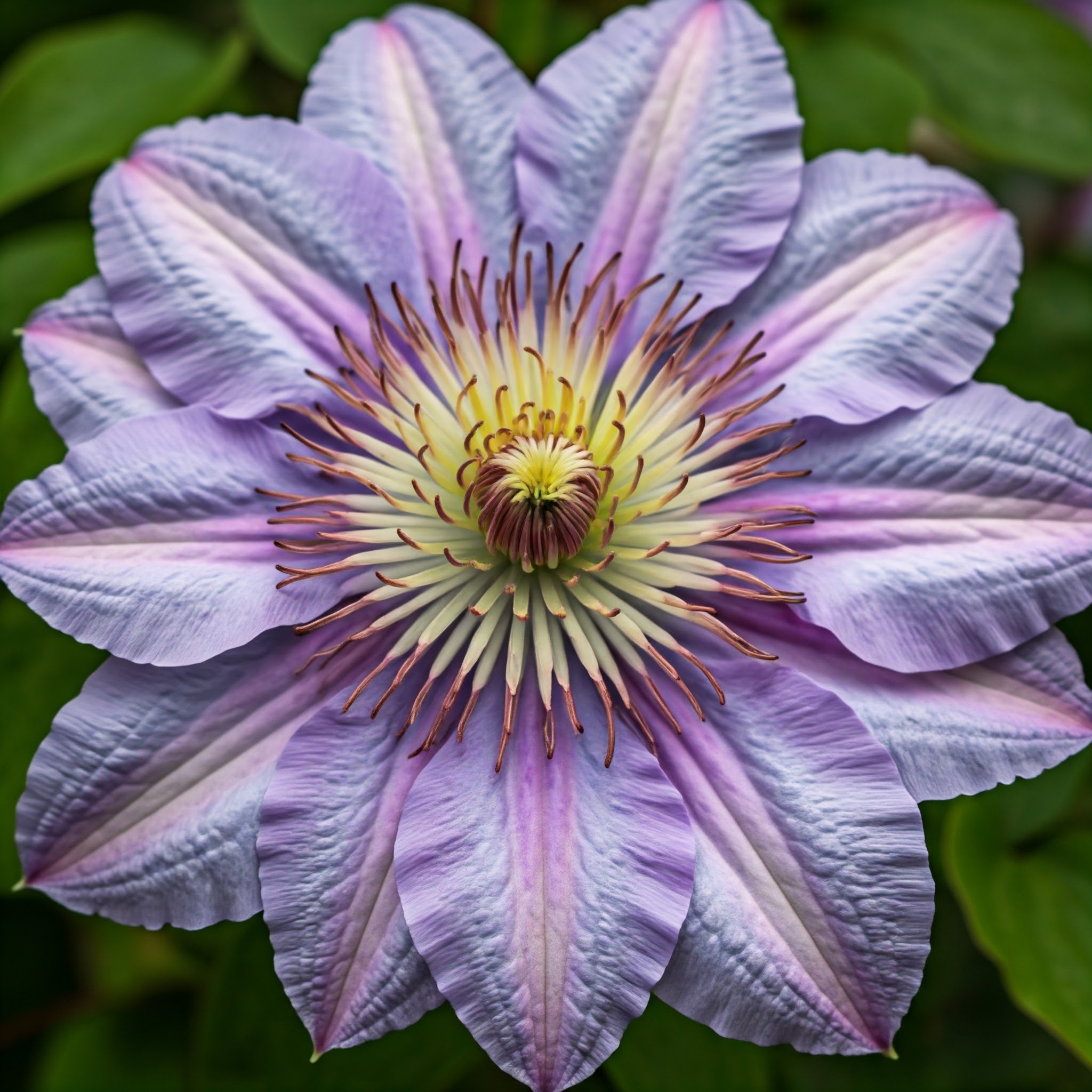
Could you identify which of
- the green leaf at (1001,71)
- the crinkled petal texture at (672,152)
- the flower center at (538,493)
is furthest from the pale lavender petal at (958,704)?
the green leaf at (1001,71)

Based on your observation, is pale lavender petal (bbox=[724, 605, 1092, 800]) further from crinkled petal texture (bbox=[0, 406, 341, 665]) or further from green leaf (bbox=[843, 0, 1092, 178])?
green leaf (bbox=[843, 0, 1092, 178])

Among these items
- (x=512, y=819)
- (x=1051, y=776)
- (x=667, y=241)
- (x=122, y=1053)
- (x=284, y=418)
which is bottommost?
(x=122, y=1053)

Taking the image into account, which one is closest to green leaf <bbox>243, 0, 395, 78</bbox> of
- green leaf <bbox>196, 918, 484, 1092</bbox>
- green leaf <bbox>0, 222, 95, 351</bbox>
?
green leaf <bbox>0, 222, 95, 351</bbox>

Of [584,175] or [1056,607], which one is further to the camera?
[584,175]

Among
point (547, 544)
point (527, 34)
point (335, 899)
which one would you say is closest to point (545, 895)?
point (335, 899)

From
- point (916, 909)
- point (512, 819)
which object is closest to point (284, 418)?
point (512, 819)

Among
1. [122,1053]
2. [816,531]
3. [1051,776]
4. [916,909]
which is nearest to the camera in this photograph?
[916,909]

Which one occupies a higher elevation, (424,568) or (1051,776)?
(424,568)

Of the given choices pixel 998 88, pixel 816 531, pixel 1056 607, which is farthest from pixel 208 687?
Answer: pixel 998 88

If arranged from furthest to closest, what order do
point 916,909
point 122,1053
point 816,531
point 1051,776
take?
point 122,1053
point 1051,776
point 816,531
point 916,909

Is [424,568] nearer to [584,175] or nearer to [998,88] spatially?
[584,175]

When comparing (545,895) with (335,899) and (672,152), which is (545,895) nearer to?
(335,899)
